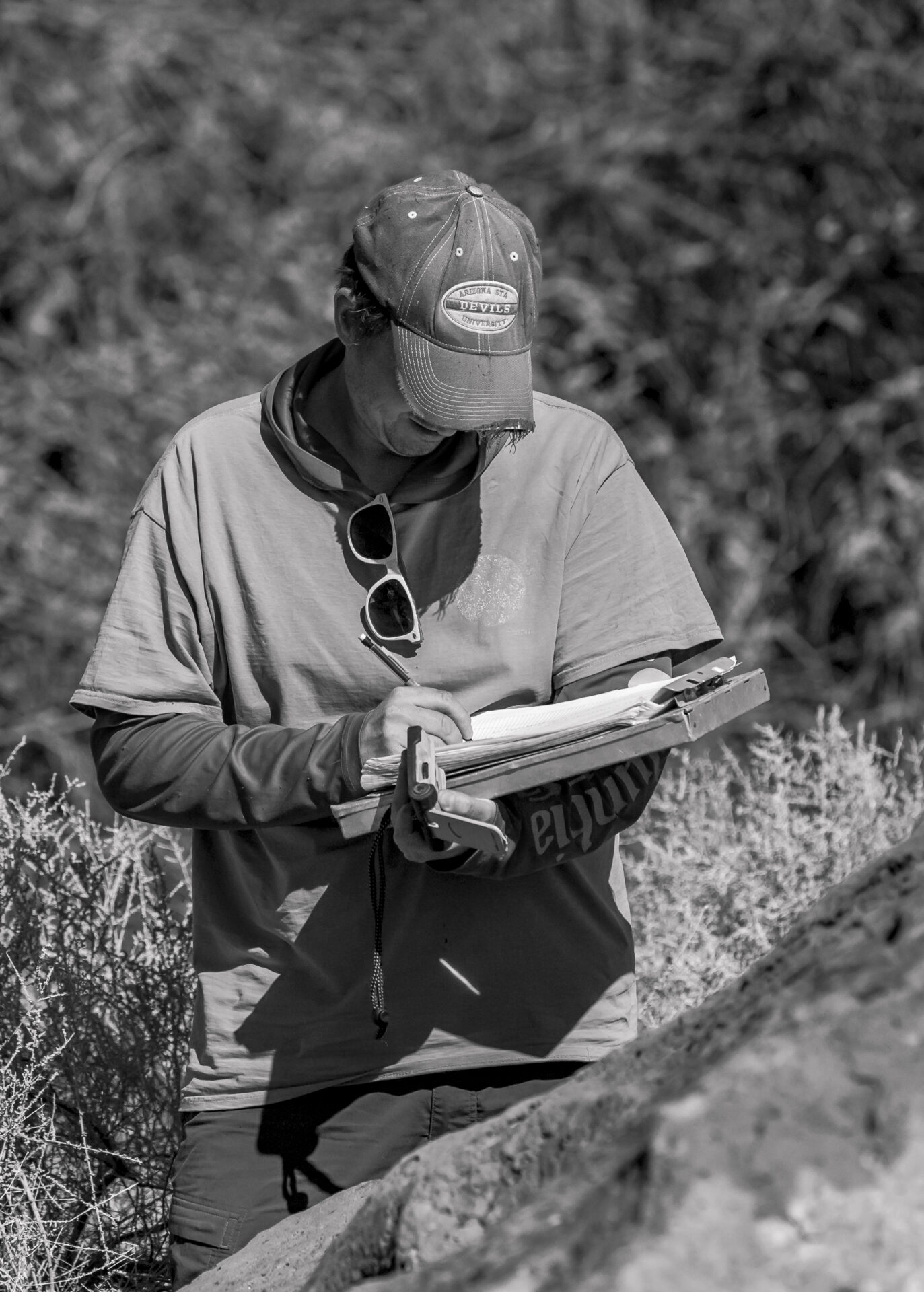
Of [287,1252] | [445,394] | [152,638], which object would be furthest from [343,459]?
[287,1252]

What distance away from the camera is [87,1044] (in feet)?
10.7

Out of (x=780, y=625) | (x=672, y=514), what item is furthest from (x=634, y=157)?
(x=780, y=625)

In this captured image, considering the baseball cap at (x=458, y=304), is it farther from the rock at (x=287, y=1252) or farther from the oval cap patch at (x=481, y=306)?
the rock at (x=287, y=1252)

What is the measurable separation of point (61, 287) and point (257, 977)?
5.36 meters

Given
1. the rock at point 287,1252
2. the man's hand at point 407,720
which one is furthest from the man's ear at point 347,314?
the rock at point 287,1252

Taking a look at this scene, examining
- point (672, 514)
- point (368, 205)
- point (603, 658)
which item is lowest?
point (672, 514)

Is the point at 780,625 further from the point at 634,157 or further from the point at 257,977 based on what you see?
the point at 257,977

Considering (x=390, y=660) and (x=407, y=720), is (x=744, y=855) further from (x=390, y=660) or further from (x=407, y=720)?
(x=407, y=720)

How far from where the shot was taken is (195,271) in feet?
24.5

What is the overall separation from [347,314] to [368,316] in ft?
0.16

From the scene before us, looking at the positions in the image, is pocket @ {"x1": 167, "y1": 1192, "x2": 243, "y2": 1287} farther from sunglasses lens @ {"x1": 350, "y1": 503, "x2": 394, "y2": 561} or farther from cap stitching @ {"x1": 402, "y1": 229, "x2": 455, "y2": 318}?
cap stitching @ {"x1": 402, "y1": 229, "x2": 455, "y2": 318}

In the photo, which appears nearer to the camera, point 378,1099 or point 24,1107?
point 378,1099

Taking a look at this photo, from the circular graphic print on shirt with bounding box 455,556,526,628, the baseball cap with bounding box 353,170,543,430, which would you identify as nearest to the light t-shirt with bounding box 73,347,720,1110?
the circular graphic print on shirt with bounding box 455,556,526,628

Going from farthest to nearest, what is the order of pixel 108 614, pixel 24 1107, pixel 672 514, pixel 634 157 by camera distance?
pixel 634 157, pixel 672 514, pixel 24 1107, pixel 108 614
